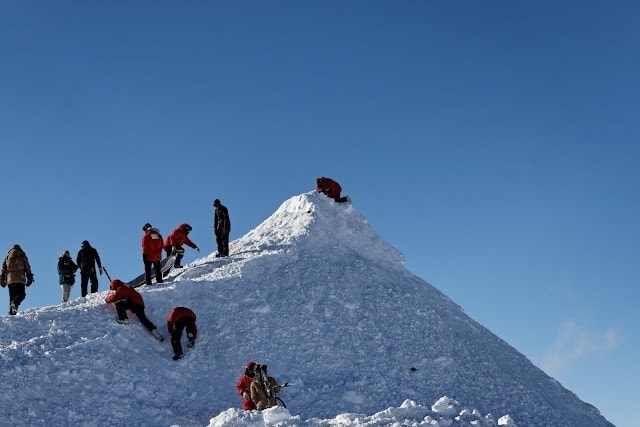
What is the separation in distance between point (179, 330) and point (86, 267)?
19.3 ft

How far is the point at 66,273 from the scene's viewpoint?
775 inches

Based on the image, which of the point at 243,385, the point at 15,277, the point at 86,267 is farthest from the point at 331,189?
the point at 243,385

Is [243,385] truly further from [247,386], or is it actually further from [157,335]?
[157,335]

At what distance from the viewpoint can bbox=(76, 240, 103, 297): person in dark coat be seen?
19625 mm

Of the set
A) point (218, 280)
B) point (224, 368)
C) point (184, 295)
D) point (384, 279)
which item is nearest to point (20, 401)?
point (224, 368)

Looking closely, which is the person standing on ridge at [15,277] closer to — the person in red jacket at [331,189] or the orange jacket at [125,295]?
the orange jacket at [125,295]

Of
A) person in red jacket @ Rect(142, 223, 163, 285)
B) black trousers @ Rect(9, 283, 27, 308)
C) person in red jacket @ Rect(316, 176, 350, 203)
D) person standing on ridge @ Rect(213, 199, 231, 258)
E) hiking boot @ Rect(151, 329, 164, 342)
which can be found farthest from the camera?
person in red jacket @ Rect(316, 176, 350, 203)

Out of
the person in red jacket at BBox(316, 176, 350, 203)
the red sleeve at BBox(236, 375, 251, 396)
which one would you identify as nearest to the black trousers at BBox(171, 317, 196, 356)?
the red sleeve at BBox(236, 375, 251, 396)

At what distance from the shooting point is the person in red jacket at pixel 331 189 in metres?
25.5

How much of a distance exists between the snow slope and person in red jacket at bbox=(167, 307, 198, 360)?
34 cm

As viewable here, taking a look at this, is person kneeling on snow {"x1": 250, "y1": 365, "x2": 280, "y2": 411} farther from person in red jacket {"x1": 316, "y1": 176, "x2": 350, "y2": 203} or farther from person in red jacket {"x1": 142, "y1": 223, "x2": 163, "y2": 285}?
person in red jacket {"x1": 316, "y1": 176, "x2": 350, "y2": 203}

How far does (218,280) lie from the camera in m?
18.9

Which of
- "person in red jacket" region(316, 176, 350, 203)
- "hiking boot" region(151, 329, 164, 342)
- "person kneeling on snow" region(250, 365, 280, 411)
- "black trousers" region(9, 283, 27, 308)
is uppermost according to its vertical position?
"person in red jacket" region(316, 176, 350, 203)

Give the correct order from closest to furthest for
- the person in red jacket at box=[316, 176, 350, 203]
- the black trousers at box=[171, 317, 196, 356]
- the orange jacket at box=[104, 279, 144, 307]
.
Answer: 1. the black trousers at box=[171, 317, 196, 356]
2. the orange jacket at box=[104, 279, 144, 307]
3. the person in red jacket at box=[316, 176, 350, 203]
